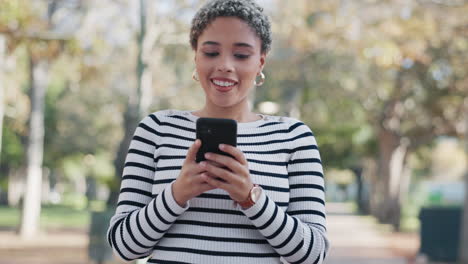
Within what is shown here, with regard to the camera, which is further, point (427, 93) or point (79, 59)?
point (427, 93)

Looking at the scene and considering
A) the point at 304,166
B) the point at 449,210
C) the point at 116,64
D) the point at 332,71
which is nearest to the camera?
the point at 304,166

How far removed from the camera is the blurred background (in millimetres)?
12406

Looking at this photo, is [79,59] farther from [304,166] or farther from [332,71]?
[332,71]

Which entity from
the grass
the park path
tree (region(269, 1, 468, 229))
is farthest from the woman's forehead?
the grass

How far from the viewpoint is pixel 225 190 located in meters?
1.99

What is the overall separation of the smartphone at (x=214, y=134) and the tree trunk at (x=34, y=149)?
1952 cm

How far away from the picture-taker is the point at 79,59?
491 inches

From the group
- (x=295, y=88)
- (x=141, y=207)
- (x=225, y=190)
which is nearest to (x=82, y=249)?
(x=295, y=88)

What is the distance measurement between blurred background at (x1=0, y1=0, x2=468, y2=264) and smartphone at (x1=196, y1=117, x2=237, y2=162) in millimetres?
5667

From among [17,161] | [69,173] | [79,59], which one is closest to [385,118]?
[79,59]

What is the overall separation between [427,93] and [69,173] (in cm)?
3787

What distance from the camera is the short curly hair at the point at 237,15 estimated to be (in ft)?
7.09

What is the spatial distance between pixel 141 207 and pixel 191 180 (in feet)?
1.10

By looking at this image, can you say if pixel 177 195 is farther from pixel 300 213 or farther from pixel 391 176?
pixel 391 176
